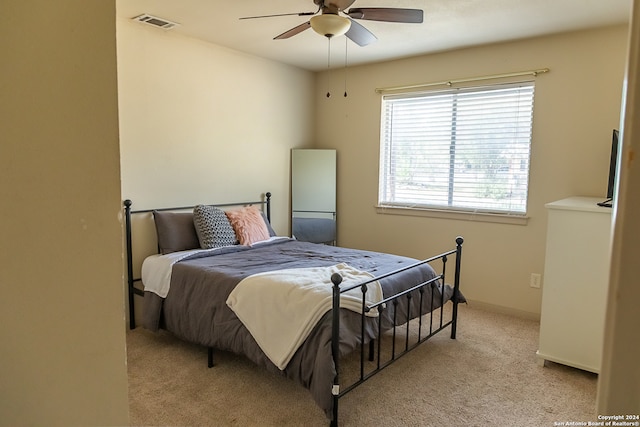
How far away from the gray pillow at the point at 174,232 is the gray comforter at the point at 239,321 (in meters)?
0.34

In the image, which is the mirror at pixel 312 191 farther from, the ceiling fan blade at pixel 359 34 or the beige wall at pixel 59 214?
the beige wall at pixel 59 214

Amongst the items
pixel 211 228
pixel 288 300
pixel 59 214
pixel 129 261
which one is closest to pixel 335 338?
pixel 288 300

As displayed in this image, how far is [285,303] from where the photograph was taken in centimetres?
234

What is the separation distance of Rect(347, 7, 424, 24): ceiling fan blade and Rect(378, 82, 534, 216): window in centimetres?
163

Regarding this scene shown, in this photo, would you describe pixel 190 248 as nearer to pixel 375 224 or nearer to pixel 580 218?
pixel 375 224

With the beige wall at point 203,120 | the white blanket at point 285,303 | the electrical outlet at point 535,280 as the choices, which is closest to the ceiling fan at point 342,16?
the white blanket at point 285,303

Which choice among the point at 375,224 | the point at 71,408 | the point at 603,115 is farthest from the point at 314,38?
the point at 71,408

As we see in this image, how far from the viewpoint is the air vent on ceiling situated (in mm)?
3111

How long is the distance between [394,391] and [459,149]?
243 centimetres

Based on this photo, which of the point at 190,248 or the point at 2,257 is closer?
the point at 2,257

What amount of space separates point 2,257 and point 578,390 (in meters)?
2.92

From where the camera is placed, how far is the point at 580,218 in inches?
103

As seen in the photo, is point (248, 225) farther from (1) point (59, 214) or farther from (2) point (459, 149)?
(1) point (59, 214)

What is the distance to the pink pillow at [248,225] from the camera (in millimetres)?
3656
